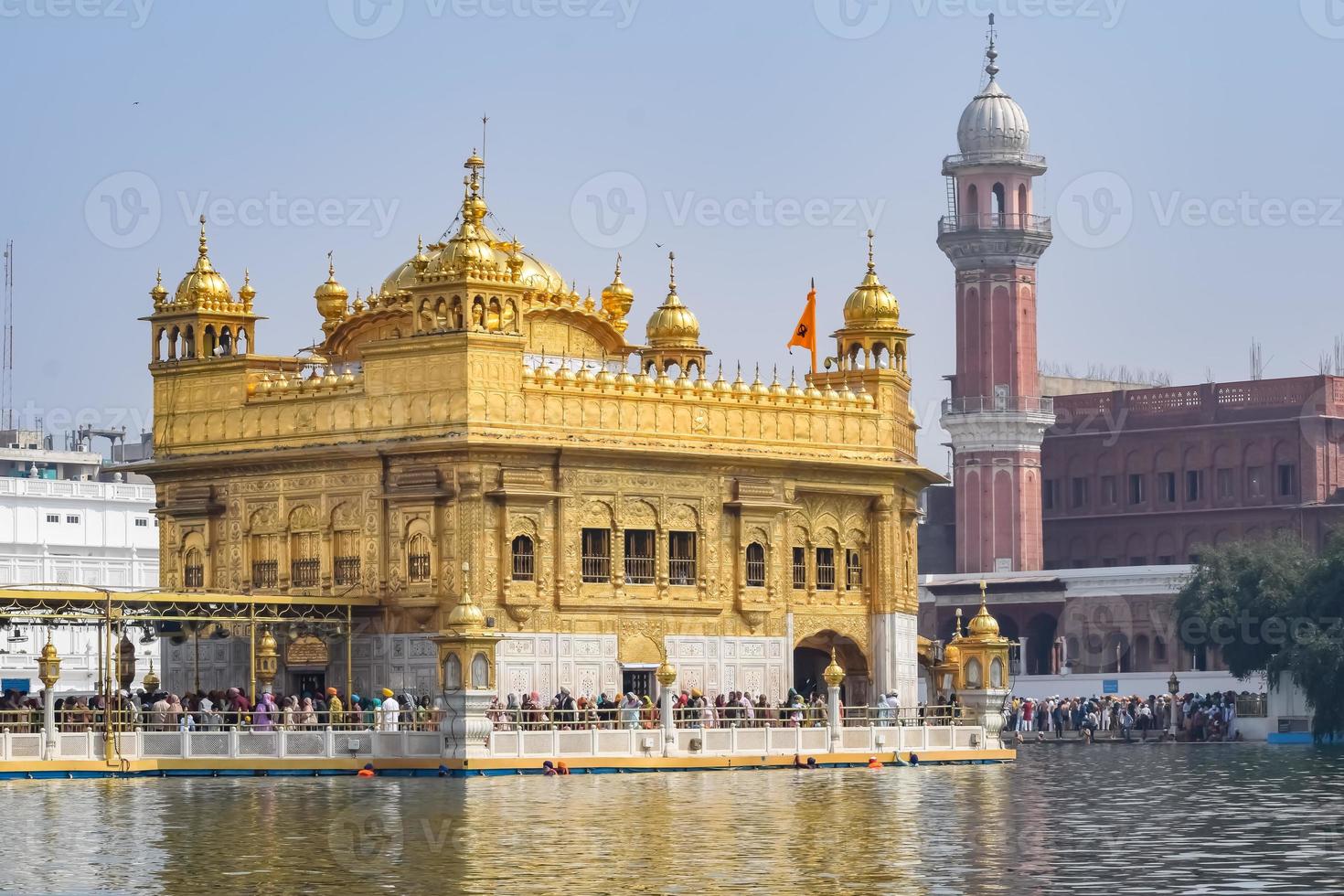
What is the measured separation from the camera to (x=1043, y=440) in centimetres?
9756

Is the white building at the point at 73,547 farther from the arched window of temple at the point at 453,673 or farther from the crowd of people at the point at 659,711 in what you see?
the arched window of temple at the point at 453,673

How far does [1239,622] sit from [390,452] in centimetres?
2653

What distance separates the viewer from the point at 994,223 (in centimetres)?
9281

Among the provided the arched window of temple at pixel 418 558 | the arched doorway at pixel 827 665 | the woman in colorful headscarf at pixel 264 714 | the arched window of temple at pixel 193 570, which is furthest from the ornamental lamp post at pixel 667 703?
the arched window of temple at pixel 193 570

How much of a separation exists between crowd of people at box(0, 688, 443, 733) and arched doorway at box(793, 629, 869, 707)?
959cm

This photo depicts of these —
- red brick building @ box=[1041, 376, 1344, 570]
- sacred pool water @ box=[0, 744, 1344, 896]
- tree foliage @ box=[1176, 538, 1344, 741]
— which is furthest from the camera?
red brick building @ box=[1041, 376, 1344, 570]

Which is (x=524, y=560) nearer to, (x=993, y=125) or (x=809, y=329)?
(x=809, y=329)

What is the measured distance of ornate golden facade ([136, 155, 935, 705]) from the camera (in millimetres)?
44656

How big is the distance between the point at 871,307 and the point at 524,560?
10.4m

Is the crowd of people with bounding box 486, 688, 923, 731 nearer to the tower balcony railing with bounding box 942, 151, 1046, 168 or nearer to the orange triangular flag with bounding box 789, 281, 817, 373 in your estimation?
the orange triangular flag with bounding box 789, 281, 817, 373

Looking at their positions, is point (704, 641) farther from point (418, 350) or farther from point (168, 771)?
point (168, 771)

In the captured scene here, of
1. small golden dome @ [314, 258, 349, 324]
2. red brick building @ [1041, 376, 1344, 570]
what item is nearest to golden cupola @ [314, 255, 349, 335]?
small golden dome @ [314, 258, 349, 324]

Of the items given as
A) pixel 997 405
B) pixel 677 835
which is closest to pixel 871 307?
pixel 677 835

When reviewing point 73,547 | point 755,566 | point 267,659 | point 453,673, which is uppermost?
point 73,547
